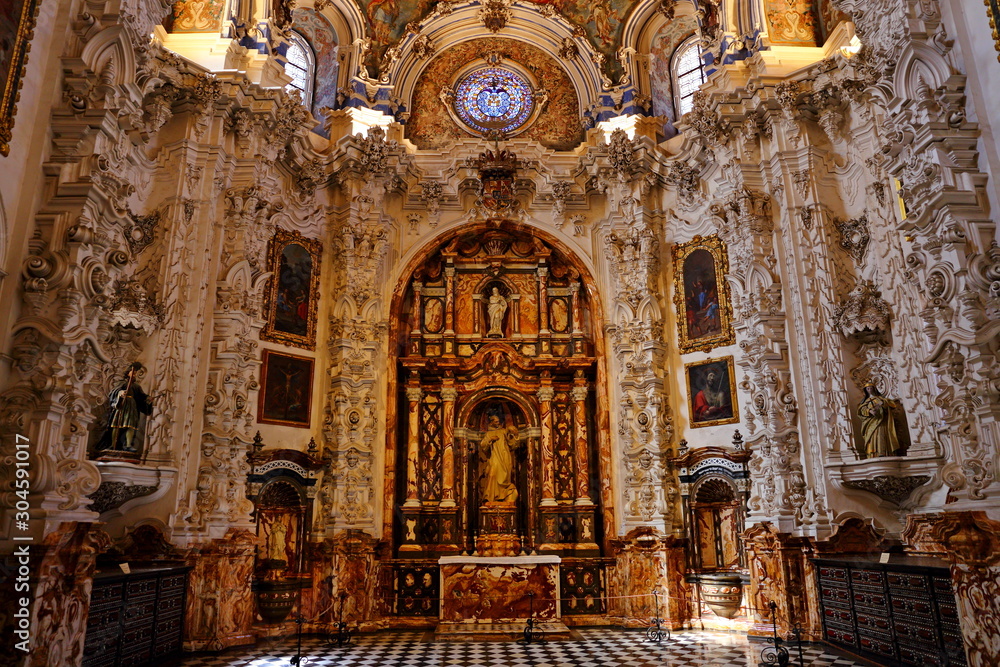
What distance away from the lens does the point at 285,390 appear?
1597 centimetres

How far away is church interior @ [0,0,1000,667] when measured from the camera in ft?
26.0

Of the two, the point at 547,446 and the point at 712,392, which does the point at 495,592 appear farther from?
the point at 712,392

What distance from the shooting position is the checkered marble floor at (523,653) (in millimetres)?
11414

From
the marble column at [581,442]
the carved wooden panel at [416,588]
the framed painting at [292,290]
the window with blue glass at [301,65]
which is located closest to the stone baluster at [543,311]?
the marble column at [581,442]

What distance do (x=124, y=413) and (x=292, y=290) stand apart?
5597mm

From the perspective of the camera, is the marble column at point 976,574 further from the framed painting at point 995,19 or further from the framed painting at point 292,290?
the framed painting at point 292,290

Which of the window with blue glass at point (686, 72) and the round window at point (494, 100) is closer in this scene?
the window with blue glass at point (686, 72)

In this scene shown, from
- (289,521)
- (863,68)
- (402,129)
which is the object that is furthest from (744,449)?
(402,129)

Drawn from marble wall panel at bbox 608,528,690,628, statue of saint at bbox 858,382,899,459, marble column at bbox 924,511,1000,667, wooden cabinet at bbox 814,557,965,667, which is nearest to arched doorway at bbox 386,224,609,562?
marble wall panel at bbox 608,528,690,628

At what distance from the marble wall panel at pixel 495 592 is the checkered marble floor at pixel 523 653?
997mm

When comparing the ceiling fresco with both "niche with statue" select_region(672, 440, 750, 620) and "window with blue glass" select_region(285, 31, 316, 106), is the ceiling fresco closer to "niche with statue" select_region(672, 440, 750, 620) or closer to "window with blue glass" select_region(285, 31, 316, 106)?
"window with blue glass" select_region(285, 31, 316, 106)

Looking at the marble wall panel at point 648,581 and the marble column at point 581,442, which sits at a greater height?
the marble column at point 581,442

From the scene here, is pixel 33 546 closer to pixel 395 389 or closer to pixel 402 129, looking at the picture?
pixel 395 389

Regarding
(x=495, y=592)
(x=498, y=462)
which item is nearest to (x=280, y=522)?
(x=495, y=592)
